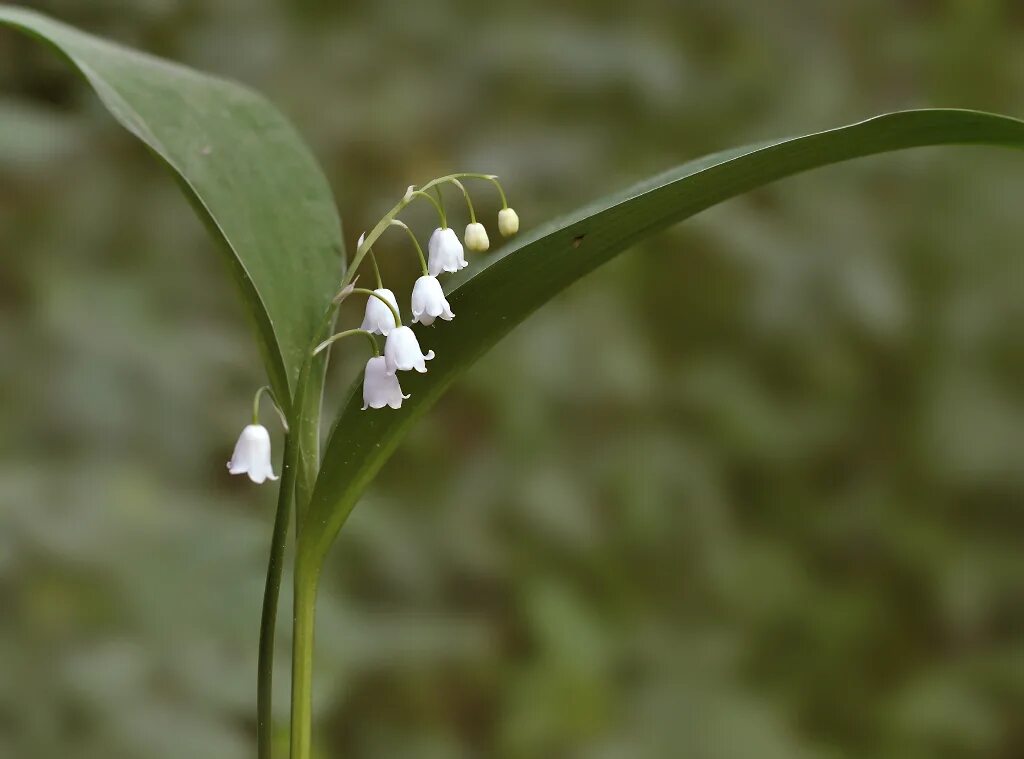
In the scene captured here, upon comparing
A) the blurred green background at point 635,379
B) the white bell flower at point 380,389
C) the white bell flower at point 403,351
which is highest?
the blurred green background at point 635,379

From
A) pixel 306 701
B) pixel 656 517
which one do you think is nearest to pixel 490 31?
pixel 656 517

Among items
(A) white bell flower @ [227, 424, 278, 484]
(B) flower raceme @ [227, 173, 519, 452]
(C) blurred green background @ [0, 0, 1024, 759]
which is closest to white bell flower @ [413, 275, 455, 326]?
(B) flower raceme @ [227, 173, 519, 452]

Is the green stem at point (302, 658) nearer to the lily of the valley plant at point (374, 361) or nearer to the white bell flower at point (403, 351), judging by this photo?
the lily of the valley plant at point (374, 361)

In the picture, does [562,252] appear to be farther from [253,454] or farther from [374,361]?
[253,454]

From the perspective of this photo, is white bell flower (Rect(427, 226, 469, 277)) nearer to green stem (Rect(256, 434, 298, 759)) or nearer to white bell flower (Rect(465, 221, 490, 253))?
white bell flower (Rect(465, 221, 490, 253))

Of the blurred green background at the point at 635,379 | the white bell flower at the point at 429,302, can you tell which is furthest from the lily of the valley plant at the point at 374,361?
the blurred green background at the point at 635,379

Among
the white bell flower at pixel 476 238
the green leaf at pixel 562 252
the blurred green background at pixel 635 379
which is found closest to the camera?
the green leaf at pixel 562 252

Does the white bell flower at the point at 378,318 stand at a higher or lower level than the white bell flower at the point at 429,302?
higher
